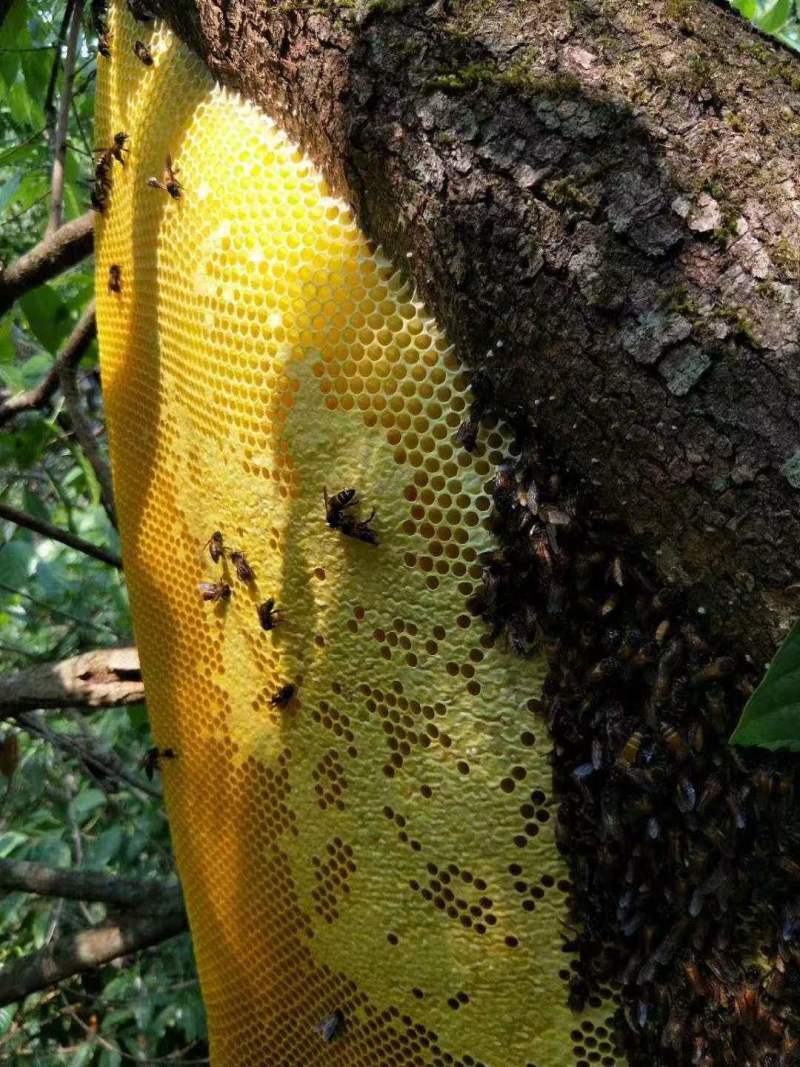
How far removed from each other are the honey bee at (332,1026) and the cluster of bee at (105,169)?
7.04 ft

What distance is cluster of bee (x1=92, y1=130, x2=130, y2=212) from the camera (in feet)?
8.46

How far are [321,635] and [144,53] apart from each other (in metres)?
1.50

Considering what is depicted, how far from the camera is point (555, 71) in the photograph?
5.41 feet

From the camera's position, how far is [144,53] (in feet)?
8.05

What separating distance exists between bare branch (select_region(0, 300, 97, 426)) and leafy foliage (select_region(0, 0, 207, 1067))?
6cm

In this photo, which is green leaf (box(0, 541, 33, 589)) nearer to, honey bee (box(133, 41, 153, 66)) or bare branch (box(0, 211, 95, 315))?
bare branch (box(0, 211, 95, 315))

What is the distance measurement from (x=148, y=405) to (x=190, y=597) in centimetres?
50

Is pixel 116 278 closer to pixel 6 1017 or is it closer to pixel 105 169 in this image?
pixel 105 169

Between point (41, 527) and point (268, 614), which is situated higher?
point (268, 614)

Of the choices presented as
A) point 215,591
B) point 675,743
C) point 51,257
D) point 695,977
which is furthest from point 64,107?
point 695,977

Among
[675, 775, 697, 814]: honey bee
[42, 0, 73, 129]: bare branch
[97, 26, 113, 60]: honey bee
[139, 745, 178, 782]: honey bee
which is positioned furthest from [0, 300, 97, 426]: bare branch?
[675, 775, 697, 814]: honey bee

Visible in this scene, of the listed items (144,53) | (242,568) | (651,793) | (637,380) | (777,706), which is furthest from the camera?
(144,53)

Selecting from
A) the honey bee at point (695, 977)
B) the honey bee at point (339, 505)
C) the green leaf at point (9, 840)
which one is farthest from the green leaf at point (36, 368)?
the honey bee at point (695, 977)

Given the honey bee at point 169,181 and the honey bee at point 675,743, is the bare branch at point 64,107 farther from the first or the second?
the honey bee at point 675,743
